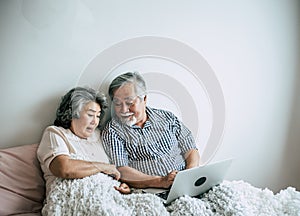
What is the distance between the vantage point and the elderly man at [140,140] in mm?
1490

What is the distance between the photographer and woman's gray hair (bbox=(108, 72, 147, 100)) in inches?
59.4

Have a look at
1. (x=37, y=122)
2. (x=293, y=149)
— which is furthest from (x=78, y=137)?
(x=293, y=149)

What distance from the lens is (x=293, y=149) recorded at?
188cm

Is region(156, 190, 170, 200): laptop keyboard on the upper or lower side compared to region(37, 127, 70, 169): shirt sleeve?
lower

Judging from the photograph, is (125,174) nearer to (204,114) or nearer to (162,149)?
(162,149)

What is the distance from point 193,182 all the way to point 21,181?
2.05ft

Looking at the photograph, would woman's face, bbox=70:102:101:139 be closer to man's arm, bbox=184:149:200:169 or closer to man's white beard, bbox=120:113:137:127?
man's white beard, bbox=120:113:137:127

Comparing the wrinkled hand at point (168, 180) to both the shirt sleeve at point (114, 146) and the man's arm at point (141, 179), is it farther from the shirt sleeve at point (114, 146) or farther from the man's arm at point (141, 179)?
the shirt sleeve at point (114, 146)

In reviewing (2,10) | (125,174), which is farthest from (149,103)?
(2,10)

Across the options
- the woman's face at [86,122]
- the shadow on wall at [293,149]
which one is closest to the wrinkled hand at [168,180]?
the woman's face at [86,122]

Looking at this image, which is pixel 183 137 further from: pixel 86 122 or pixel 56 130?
pixel 56 130

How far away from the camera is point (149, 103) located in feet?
5.22

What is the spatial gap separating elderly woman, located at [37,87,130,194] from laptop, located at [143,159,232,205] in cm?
15

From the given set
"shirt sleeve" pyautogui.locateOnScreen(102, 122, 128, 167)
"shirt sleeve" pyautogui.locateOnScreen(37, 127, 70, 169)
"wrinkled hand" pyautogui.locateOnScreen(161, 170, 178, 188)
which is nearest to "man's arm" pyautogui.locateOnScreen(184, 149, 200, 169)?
"wrinkled hand" pyautogui.locateOnScreen(161, 170, 178, 188)
